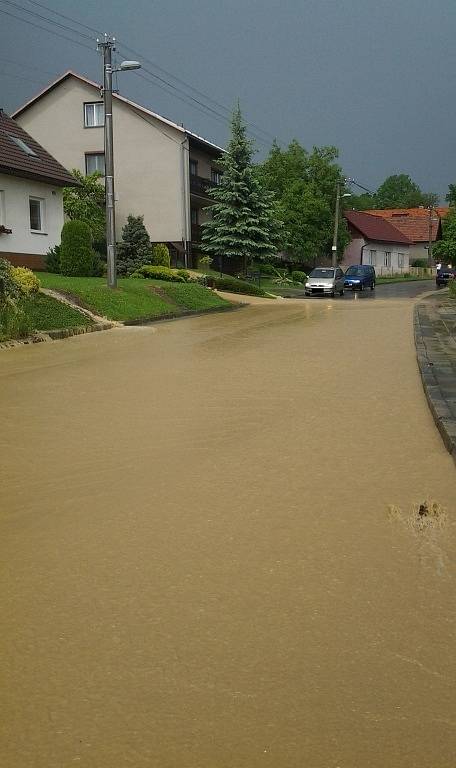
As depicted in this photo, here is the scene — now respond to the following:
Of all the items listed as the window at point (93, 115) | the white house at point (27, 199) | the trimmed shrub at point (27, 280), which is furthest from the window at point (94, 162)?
the trimmed shrub at point (27, 280)

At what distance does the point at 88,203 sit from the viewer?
4188 centimetres

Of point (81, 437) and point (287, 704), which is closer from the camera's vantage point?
Answer: point (287, 704)

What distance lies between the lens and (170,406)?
9.02 metres

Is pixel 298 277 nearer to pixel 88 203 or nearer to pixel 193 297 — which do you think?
pixel 88 203

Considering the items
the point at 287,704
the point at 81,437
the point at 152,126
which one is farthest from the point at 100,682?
the point at 152,126

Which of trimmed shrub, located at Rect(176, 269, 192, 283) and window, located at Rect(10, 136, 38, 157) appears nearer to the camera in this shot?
window, located at Rect(10, 136, 38, 157)

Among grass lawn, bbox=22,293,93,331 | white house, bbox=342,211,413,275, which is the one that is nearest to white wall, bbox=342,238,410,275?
white house, bbox=342,211,413,275

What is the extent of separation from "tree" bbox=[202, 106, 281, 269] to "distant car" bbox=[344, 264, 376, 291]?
9070 mm

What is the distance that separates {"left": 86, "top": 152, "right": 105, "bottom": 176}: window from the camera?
46406 mm

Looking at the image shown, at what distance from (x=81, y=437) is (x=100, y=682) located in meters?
4.50

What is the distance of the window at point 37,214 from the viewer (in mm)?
31125

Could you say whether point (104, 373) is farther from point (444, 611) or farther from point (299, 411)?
point (444, 611)

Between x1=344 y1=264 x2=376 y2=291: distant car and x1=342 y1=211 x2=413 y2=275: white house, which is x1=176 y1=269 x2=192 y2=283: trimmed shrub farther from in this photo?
x1=342 y1=211 x2=413 y2=275: white house

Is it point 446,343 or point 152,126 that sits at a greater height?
point 152,126
